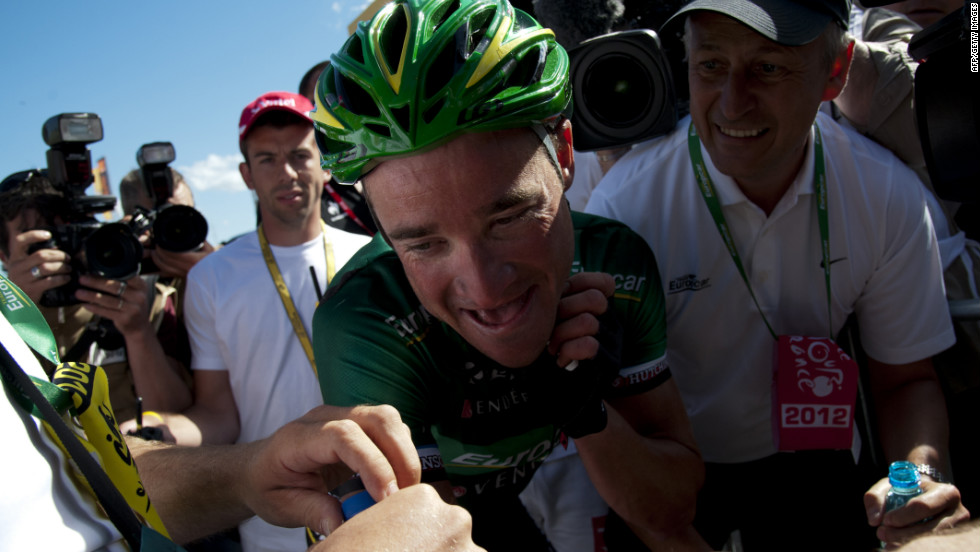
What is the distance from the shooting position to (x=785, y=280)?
8.77ft

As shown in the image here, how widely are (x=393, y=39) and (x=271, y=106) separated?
7.57 ft

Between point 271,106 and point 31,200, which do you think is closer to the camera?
point 31,200

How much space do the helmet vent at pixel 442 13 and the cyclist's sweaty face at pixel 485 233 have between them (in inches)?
12.6

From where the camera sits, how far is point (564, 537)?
9.12 feet

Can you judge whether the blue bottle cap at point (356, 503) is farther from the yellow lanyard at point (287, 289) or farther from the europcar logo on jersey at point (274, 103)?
the europcar logo on jersey at point (274, 103)

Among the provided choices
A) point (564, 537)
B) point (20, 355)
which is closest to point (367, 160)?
point (20, 355)

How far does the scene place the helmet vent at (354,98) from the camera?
1693mm

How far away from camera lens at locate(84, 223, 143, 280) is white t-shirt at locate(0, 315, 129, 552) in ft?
8.48

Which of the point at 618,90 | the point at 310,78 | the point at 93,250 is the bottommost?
the point at 93,250

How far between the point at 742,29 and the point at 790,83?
0.27 m

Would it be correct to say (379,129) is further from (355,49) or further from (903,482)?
(903,482)

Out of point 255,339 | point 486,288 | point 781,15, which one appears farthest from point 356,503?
point 255,339

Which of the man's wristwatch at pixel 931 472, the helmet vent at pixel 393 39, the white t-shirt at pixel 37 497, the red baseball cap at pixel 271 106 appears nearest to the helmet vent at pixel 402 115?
the helmet vent at pixel 393 39

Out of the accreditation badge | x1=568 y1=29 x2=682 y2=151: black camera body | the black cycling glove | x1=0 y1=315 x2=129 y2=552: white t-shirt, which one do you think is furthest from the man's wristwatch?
x1=0 y1=315 x2=129 y2=552: white t-shirt
